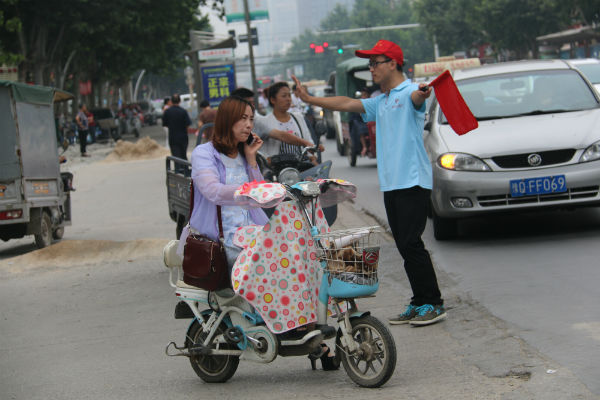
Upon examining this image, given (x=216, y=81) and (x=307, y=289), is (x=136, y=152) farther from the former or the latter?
(x=307, y=289)

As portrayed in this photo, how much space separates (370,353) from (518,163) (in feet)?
15.2

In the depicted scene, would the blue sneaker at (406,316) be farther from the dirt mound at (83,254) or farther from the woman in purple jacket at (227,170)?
Answer: the dirt mound at (83,254)

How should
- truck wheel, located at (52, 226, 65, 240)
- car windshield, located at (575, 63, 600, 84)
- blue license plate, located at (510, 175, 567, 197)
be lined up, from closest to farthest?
blue license plate, located at (510, 175, 567, 197) < truck wheel, located at (52, 226, 65, 240) < car windshield, located at (575, 63, 600, 84)

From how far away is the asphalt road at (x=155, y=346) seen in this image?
502 centimetres

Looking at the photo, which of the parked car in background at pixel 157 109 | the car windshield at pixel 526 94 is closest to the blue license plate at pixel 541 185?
the car windshield at pixel 526 94

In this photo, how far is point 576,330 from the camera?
5809mm

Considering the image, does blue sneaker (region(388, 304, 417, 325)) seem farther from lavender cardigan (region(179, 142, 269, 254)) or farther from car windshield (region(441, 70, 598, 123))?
car windshield (region(441, 70, 598, 123))

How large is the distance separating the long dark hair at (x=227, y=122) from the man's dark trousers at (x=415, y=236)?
1503 mm

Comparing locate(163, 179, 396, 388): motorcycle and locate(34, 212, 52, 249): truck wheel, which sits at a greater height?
locate(163, 179, 396, 388): motorcycle

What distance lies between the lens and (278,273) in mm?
5016

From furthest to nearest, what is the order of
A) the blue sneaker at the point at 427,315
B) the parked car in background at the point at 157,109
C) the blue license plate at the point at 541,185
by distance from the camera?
the parked car in background at the point at 157,109
the blue license plate at the point at 541,185
the blue sneaker at the point at 427,315

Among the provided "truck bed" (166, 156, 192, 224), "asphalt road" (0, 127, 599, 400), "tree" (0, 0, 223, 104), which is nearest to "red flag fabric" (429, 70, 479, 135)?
"asphalt road" (0, 127, 599, 400)

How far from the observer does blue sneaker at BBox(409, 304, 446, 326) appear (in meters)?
6.38

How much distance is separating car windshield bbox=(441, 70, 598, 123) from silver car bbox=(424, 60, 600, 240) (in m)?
0.03
